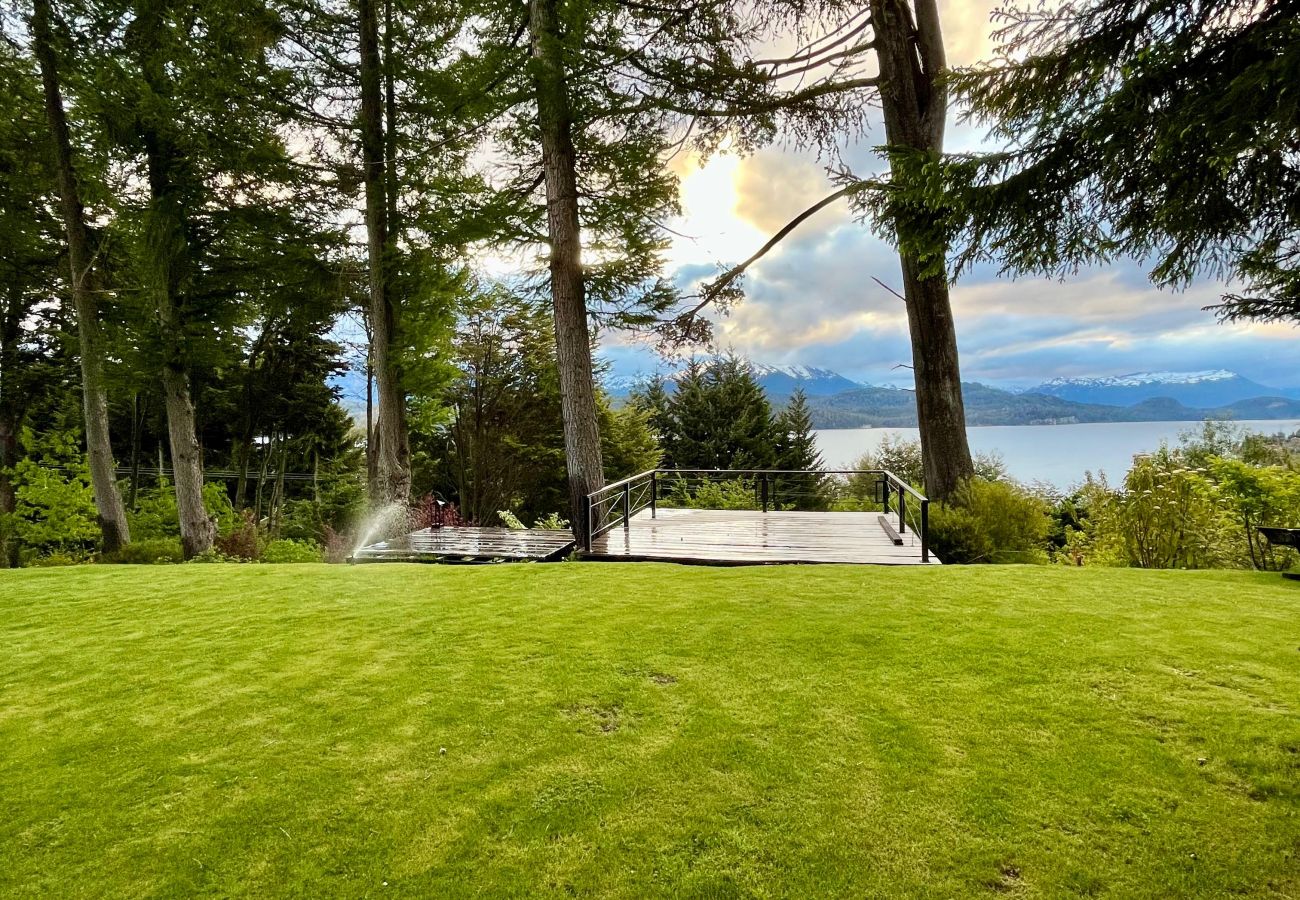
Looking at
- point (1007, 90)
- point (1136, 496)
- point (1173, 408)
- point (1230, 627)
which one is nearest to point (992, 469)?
point (1136, 496)

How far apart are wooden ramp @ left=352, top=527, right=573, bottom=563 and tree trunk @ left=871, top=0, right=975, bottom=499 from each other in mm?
6091

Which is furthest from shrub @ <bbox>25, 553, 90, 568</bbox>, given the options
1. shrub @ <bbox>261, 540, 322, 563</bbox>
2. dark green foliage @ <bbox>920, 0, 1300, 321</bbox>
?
dark green foliage @ <bbox>920, 0, 1300, 321</bbox>

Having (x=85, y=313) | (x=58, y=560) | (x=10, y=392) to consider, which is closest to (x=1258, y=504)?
(x=85, y=313)

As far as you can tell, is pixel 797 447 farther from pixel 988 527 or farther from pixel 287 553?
pixel 287 553

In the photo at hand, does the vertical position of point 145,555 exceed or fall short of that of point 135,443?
it falls short

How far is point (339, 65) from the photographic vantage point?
11570 millimetres

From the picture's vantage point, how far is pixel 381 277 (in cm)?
1168

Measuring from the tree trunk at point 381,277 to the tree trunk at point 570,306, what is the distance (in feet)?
12.0

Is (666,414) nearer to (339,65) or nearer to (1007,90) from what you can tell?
(339,65)

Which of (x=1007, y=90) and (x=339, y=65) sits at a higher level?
(x=339, y=65)

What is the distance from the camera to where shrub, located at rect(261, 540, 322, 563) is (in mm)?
13156

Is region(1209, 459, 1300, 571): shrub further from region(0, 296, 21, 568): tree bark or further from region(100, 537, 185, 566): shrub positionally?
region(0, 296, 21, 568): tree bark

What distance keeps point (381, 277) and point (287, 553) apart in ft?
21.2

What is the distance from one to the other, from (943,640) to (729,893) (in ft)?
9.14
